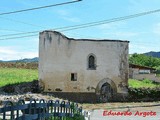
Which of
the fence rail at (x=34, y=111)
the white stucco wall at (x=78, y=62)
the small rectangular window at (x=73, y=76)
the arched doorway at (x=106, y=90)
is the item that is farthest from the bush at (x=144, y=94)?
the fence rail at (x=34, y=111)

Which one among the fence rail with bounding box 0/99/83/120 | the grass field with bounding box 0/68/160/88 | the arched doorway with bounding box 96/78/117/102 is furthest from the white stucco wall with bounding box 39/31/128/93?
the fence rail with bounding box 0/99/83/120

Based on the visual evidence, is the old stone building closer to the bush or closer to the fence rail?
the bush

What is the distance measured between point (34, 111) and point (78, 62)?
2863 cm

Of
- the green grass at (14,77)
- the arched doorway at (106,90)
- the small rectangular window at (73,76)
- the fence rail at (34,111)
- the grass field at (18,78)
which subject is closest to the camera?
the fence rail at (34,111)

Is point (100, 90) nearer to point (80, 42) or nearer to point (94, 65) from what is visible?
point (94, 65)

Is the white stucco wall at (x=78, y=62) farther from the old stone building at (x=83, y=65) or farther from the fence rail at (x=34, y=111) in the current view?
the fence rail at (x=34, y=111)

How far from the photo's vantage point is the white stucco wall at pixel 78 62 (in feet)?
118

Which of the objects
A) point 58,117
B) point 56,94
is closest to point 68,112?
point 58,117

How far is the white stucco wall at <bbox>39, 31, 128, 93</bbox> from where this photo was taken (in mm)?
35969

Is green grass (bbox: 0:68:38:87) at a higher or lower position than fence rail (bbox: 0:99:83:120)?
higher

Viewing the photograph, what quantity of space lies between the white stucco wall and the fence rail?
21842 mm

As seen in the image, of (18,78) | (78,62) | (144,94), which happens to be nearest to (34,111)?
(78,62)

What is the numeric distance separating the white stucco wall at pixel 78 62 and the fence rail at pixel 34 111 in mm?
21842

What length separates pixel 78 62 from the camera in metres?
36.3
